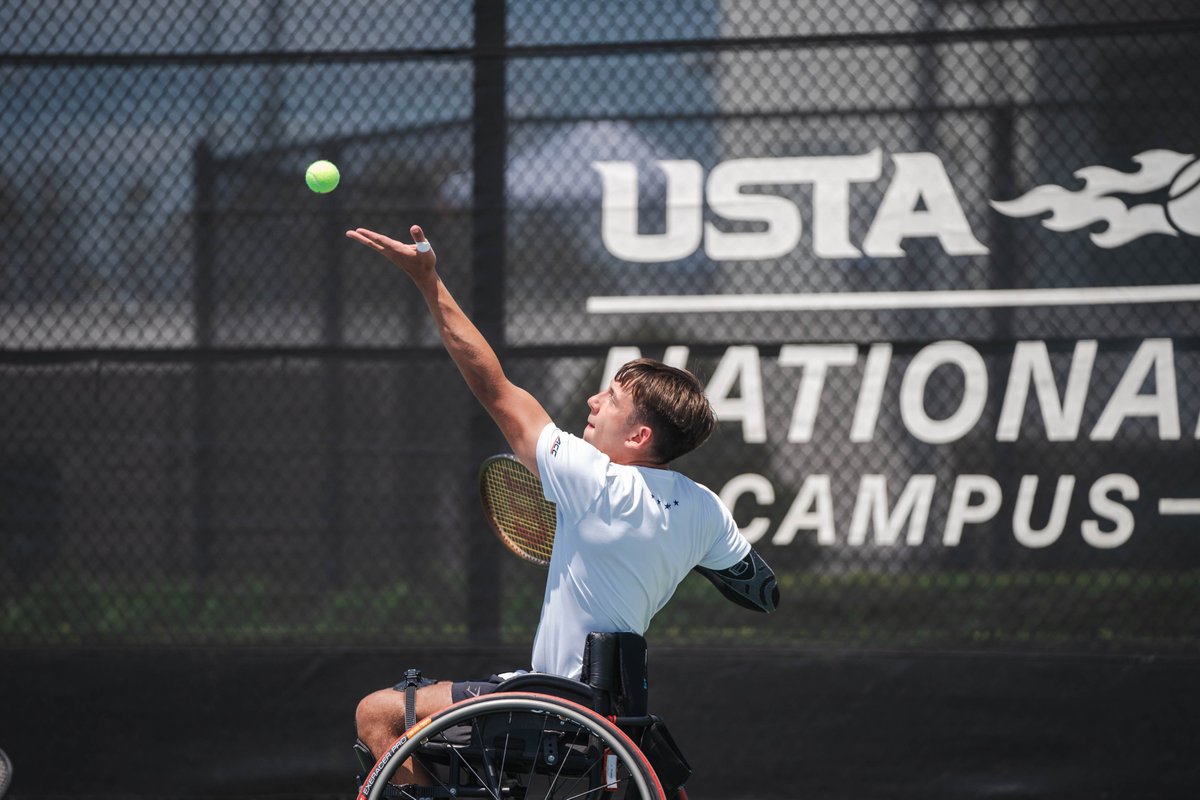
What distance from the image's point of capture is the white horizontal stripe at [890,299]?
3838 millimetres

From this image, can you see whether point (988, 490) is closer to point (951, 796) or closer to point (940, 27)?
point (951, 796)

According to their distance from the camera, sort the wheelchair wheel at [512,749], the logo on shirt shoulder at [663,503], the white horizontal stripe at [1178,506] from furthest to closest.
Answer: the white horizontal stripe at [1178,506], the logo on shirt shoulder at [663,503], the wheelchair wheel at [512,749]

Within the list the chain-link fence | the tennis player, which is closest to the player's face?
the tennis player

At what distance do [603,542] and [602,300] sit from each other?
1513mm

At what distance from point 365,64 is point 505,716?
7.80 ft

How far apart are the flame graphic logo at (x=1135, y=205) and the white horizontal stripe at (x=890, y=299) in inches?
6.6

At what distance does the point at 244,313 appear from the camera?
4078 mm

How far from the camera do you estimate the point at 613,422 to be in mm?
2699

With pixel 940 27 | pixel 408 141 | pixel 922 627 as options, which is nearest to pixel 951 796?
pixel 922 627

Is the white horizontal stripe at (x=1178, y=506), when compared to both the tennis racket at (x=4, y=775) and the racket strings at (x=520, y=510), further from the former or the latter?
the tennis racket at (x=4, y=775)

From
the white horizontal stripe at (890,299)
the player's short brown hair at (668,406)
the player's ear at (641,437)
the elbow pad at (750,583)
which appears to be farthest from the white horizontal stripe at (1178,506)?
the player's ear at (641,437)

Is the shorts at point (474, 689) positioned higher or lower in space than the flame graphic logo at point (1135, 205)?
lower

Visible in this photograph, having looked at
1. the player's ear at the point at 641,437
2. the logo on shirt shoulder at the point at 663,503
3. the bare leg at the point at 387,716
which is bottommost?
the bare leg at the point at 387,716

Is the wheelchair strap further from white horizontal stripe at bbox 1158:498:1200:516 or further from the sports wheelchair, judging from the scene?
white horizontal stripe at bbox 1158:498:1200:516
